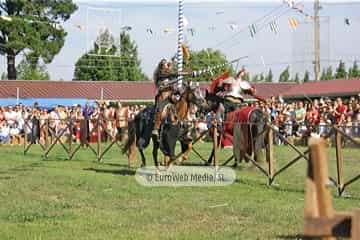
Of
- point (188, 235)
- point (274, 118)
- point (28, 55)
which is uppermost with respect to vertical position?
point (28, 55)

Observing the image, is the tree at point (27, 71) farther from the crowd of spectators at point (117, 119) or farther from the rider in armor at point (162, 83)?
the rider in armor at point (162, 83)

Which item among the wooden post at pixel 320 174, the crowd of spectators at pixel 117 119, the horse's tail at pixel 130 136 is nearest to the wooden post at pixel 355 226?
the wooden post at pixel 320 174

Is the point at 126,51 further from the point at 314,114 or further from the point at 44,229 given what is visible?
the point at 44,229

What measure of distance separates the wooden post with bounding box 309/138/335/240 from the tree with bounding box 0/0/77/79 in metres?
40.7

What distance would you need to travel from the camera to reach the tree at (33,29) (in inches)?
1730

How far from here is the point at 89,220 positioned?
→ 870 cm

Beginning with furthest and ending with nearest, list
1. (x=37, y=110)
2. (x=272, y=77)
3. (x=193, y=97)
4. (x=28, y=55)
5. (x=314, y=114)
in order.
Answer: (x=272, y=77), (x=28, y=55), (x=37, y=110), (x=314, y=114), (x=193, y=97)

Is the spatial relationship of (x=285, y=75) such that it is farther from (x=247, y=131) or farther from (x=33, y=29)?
(x=247, y=131)

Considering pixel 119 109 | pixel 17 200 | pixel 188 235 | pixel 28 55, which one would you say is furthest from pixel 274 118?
A: pixel 28 55

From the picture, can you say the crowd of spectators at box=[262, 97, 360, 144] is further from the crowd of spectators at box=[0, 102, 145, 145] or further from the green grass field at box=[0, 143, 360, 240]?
the crowd of spectators at box=[0, 102, 145, 145]

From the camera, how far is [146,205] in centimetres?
1001

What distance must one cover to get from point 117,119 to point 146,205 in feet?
28.0

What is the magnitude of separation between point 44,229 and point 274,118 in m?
16.2

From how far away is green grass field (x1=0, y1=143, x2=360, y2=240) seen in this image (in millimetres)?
7927
